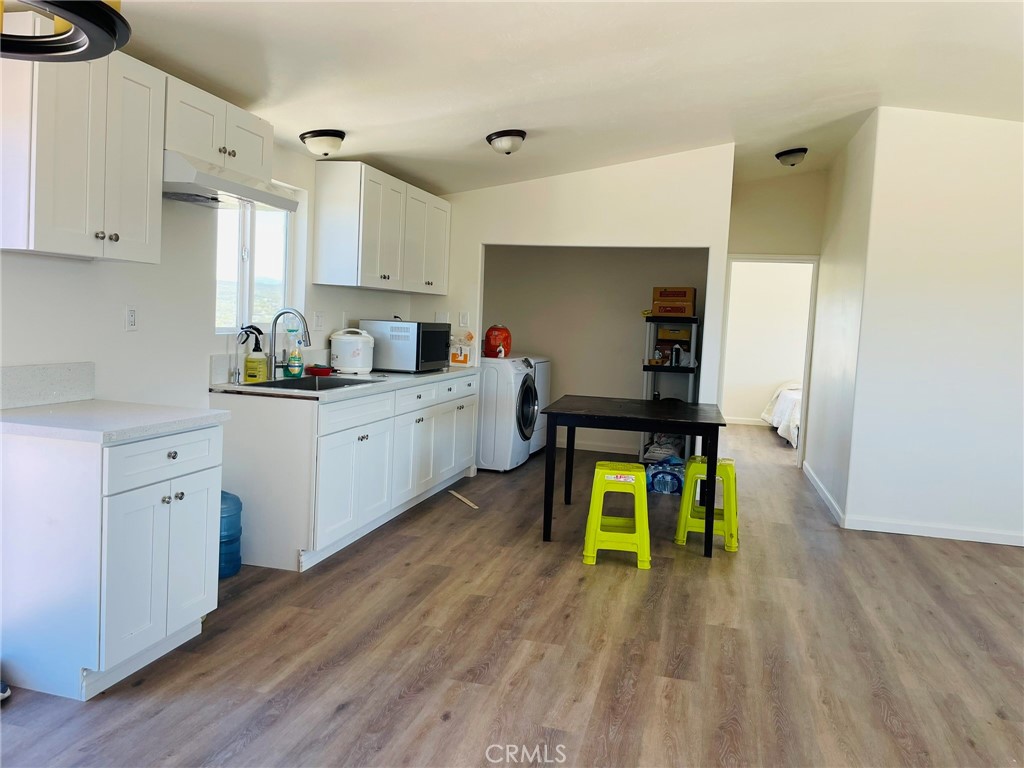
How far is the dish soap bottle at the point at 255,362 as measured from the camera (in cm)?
368

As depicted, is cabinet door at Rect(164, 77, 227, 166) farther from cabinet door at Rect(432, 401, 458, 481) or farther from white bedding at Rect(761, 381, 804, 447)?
white bedding at Rect(761, 381, 804, 447)

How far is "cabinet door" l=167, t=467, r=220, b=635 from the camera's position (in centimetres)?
240

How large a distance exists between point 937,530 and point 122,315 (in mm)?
4583

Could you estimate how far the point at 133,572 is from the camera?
7.35ft

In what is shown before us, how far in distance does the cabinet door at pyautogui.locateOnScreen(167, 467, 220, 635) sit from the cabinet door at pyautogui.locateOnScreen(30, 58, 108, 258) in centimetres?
82

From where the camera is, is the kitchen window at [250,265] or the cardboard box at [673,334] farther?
the cardboard box at [673,334]

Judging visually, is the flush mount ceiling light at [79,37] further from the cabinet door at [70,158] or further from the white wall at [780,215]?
the white wall at [780,215]

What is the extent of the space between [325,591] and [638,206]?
3.38 meters

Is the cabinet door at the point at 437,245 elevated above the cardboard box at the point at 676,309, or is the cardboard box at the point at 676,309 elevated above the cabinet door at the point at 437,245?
the cabinet door at the point at 437,245

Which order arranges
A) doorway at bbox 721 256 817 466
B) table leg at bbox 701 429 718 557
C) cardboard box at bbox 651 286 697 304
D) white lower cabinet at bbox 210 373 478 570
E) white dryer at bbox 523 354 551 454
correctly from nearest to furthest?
white lower cabinet at bbox 210 373 478 570 < table leg at bbox 701 429 718 557 < cardboard box at bbox 651 286 697 304 < white dryer at bbox 523 354 551 454 < doorway at bbox 721 256 817 466

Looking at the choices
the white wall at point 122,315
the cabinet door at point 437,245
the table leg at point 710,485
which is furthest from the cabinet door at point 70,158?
the cabinet door at point 437,245

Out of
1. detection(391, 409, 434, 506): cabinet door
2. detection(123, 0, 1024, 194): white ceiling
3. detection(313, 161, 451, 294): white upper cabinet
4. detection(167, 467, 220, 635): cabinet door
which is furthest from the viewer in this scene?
detection(313, 161, 451, 294): white upper cabinet

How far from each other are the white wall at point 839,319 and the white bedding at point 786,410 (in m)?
1.34

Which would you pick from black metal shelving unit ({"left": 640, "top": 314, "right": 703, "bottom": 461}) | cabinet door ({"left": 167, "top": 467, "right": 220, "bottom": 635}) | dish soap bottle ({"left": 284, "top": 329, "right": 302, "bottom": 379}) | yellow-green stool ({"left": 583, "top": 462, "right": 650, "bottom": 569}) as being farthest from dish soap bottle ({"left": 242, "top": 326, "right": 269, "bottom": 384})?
black metal shelving unit ({"left": 640, "top": 314, "right": 703, "bottom": 461})
